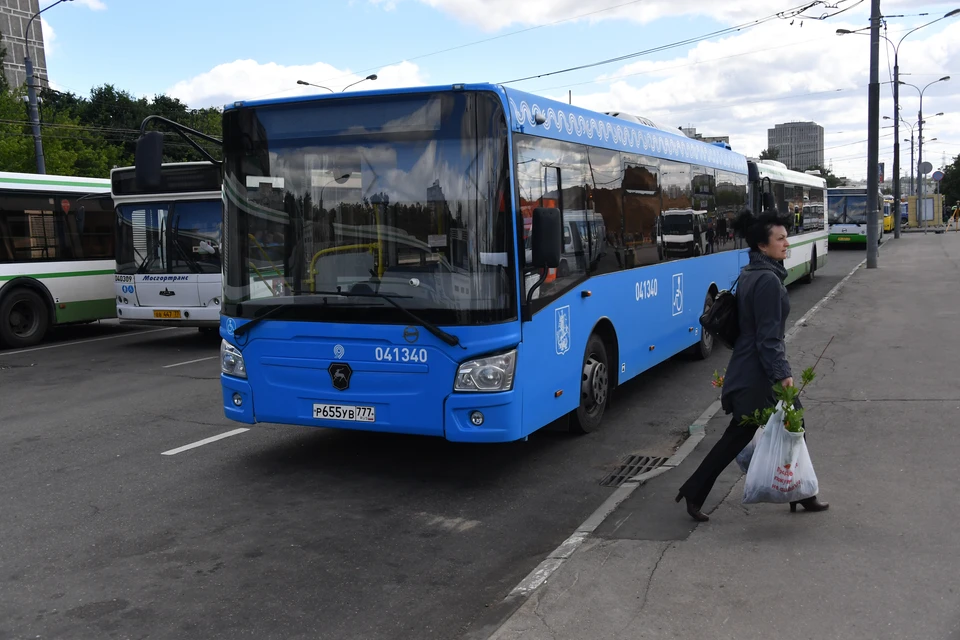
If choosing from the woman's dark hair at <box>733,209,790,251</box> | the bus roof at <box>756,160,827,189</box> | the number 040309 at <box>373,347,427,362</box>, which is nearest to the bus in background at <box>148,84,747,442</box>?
the number 040309 at <box>373,347,427,362</box>

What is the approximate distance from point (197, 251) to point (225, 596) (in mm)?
10228

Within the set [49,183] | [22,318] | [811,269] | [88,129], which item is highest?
[88,129]

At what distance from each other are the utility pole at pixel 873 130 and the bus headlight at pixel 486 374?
73.3 ft

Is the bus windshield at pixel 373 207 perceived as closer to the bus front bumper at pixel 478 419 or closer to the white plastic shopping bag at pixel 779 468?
the bus front bumper at pixel 478 419

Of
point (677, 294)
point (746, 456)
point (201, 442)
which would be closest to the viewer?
point (746, 456)

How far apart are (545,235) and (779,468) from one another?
6.87ft

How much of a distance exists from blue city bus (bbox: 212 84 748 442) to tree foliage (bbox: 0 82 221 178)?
25.5 meters

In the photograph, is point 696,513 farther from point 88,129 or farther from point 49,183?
point 88,129

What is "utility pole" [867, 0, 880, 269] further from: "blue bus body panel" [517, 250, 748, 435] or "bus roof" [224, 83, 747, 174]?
"bus roof" [224, 83, 747, 174]

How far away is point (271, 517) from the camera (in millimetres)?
5984

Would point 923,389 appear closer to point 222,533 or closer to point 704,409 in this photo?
point 704,409

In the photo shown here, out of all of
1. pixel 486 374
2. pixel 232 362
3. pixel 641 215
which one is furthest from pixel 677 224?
pixel 232 362

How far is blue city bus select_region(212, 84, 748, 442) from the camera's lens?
6102mm

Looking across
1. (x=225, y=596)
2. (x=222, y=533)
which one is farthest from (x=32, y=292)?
(x=225, y=596)
